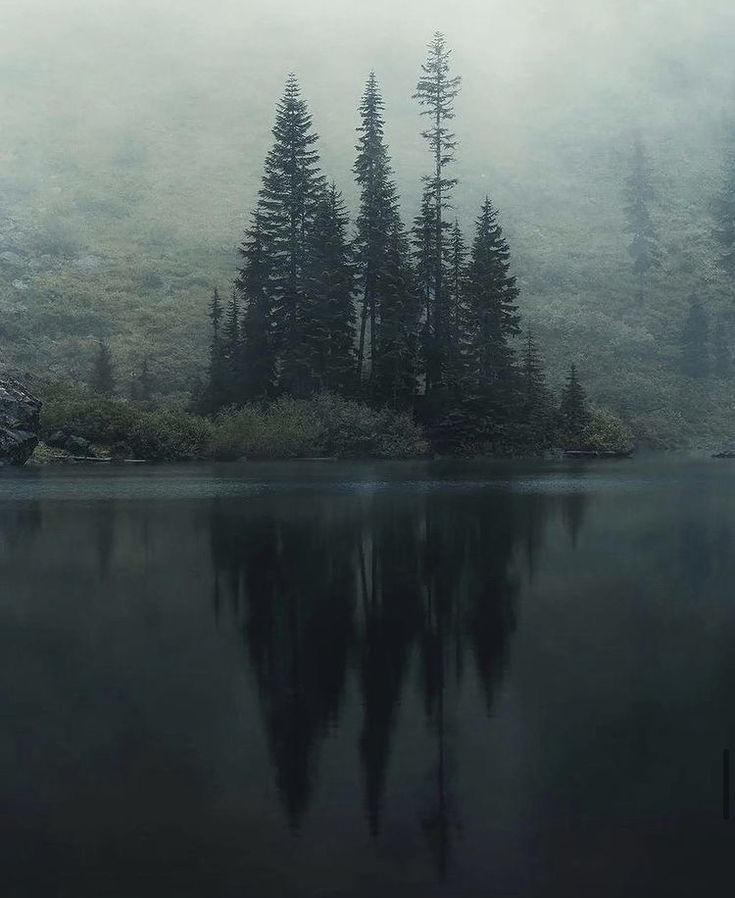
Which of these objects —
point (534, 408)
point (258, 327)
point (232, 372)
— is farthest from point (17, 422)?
point (534, 408)

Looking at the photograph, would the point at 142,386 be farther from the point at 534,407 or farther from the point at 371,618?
the point at 371,618

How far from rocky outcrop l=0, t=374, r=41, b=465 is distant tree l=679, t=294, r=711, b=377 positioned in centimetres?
6043

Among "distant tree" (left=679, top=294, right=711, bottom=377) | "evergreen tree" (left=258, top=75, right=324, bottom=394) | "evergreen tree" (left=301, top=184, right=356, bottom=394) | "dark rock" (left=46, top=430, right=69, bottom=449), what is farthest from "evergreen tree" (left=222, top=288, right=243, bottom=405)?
"distant tree" (left=679, top=294, right=711, bottom=377)

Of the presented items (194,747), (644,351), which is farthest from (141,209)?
(194,747)

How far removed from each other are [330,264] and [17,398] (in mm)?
24659

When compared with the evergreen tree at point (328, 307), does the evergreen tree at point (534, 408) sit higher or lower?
lower

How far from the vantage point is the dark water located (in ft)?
23.6

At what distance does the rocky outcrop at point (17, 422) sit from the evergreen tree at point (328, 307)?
19.2 m

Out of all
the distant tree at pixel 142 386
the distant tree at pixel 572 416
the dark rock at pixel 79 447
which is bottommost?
the dark rock at pixel 79 447

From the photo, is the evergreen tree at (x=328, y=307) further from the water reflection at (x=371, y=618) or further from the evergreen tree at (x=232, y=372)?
the water reflection at (x=371, y=618)

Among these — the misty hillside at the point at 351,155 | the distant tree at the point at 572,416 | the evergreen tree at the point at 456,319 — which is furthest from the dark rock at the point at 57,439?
the distant tree at the point at 572,416

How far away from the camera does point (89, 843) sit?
744 centimetres

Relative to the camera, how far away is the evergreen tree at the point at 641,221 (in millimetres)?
112931

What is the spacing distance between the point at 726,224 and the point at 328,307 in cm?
6704
